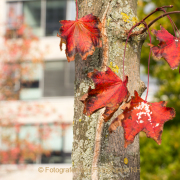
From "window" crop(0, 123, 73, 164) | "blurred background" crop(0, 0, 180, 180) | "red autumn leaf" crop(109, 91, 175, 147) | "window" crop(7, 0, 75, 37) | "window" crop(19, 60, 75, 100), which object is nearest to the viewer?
"red autumn leaf" crop(109, 91, 175, 147)

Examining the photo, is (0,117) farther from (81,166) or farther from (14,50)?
(81,166)

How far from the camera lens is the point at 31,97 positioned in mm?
9547

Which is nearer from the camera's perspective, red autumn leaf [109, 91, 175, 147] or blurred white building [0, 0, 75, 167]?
red autumn leaf [109, 91, 175, 147]

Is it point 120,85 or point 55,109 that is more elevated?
point 120,85

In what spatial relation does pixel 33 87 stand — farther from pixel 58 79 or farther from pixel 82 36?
pixel 82 36

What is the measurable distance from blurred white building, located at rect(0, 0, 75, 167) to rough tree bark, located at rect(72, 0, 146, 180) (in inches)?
297

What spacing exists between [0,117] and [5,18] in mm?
4101

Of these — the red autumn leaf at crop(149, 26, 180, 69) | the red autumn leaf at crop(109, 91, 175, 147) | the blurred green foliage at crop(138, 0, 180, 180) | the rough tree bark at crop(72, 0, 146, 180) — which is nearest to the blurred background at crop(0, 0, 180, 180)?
the blurred green foliage at crop(138, 0, 180, 180)

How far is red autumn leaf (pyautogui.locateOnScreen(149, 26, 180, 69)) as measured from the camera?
0.92 m

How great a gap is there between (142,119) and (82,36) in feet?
1.30

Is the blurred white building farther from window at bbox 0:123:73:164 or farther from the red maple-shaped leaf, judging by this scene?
the red maple-shaped leaf

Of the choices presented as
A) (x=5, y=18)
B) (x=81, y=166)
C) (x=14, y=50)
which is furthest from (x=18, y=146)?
(x=81, y=166)

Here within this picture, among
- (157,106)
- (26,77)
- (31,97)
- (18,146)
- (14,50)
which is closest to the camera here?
(157,106)

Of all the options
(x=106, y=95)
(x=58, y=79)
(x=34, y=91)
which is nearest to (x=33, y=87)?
(x=34, y=91)
